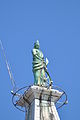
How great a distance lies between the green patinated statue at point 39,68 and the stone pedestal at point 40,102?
85cm

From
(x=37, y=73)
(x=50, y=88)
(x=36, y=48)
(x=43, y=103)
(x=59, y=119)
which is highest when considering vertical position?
(x=36, y=48)

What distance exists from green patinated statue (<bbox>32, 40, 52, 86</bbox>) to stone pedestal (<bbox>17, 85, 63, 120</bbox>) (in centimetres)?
85

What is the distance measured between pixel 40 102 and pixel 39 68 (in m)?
2.77

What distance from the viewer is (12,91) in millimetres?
16125

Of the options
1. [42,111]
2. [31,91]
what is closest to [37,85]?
[31,91]

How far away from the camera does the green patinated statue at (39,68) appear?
1683 centimetres

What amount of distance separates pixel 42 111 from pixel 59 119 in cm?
115

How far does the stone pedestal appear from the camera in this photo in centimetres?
1509

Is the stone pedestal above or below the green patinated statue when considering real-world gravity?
below

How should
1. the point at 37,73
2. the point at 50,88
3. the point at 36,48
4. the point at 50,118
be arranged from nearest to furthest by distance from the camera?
the point at 50,118
the point at 50,88
the point at 37,73
the point at 36,48

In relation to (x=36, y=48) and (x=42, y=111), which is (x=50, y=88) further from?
(x=36, y=48)

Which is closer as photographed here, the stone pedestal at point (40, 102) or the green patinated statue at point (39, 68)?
the stone pedestal at point (40, 102)

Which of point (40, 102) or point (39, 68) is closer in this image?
point (40, 102)

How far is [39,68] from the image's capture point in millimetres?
17422
